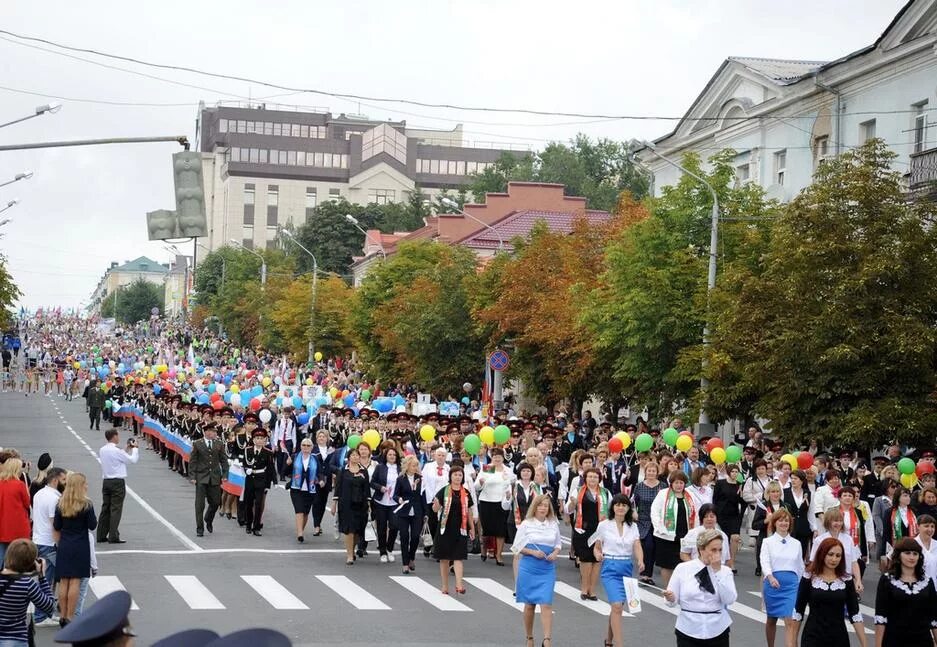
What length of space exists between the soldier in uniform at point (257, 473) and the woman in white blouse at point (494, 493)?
13.6 feet

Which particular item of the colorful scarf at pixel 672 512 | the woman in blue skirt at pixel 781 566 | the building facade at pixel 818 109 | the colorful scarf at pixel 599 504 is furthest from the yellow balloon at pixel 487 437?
the building facade at pixel 818 109

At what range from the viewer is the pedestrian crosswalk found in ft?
54.3

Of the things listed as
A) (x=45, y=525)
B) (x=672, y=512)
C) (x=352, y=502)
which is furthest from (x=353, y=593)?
(x=45, y=525)

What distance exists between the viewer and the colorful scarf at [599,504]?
1677 centimetres

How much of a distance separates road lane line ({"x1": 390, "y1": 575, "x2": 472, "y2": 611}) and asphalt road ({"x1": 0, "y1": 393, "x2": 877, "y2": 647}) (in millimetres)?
13

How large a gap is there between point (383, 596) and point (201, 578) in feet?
8.25

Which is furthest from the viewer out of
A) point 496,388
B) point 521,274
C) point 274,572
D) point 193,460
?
point 496,388

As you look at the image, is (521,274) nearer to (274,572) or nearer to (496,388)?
(496,388)

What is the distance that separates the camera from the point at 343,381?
55906mm

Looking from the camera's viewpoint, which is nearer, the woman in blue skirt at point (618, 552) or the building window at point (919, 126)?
the woman in blue skirt at point (618, 552)

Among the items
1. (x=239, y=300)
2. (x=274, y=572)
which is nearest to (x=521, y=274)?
(x=274, y=572)

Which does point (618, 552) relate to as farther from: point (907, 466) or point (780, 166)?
point (780, 166)

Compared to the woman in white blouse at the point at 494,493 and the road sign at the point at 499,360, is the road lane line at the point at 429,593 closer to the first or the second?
the woman in white blouse at the point at 494,493

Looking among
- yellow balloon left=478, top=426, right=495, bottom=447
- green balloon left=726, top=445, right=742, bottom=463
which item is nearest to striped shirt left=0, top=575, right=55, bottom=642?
green balloon left=726, top=445, right=742, bottom=463
